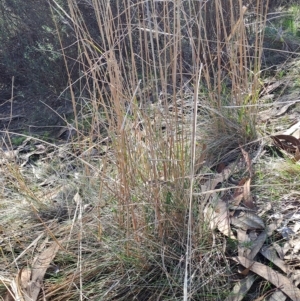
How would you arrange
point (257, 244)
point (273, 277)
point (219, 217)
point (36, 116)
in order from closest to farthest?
point (273, 277) → point (257, 244) → point (219, 217) → point (36, 116)

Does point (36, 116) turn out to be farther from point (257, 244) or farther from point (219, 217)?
point (257, 244)

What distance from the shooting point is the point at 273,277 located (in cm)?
162

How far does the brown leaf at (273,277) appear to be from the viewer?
1.55m

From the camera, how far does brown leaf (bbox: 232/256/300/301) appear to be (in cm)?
155

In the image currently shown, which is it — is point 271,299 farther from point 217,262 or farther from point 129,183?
point 129,183

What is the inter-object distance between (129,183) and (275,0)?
2900 millimetres

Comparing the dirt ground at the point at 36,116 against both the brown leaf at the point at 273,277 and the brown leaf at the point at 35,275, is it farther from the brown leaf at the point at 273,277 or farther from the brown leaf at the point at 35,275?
the brown leaf at the point at 273,277

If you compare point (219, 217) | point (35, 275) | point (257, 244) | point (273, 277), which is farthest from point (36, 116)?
point (273, 277)

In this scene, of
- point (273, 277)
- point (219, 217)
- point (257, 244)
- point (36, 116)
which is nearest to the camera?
point (273, 277)

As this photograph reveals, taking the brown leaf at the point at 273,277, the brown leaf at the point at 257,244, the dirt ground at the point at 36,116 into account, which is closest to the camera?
the brown leaf at the point at 273,277

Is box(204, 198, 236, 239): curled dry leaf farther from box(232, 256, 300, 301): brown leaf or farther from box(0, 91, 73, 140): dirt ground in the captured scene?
box(0, 91, 73, 140): dirt ground

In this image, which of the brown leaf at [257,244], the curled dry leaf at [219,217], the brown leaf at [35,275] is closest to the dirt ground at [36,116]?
the brown leaf at [35,275]

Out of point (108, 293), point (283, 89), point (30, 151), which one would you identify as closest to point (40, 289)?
point (108, 293)

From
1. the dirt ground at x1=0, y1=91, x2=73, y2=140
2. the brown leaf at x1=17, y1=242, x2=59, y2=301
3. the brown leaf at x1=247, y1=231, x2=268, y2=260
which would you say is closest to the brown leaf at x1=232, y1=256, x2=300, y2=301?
the brown leaf at x1=247, y1=231, x2=268, y2=260
